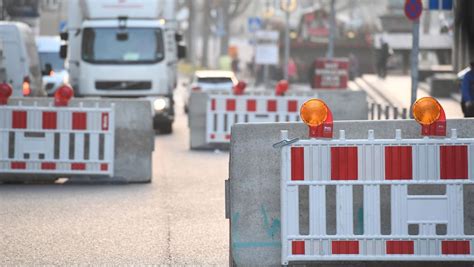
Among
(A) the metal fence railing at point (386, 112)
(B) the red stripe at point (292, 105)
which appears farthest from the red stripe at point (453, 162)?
(A) the metal fence railing at point (386, 112)

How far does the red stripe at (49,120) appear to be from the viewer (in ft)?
58.0

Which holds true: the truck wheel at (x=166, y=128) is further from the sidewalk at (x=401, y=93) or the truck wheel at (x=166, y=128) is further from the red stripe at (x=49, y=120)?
the red stripe at (x=49, y=120)

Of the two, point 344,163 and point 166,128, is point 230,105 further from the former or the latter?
point 344,163

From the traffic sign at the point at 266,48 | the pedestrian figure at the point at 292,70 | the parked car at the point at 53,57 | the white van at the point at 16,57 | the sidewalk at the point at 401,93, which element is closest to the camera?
the white van at the point at 16,57

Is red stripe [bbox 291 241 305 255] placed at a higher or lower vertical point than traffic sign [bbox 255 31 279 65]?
lower

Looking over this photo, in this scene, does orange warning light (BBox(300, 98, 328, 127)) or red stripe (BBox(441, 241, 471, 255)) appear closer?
orange warning light (BBox(300, 98, 328, 127))

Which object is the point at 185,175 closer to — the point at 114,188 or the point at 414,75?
the point at 114,188

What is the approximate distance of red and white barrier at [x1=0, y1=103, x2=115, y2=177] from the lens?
1769 centimetres

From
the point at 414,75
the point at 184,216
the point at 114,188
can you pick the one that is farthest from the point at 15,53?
the point at 184,216

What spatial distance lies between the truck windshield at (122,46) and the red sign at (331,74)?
1456 centimetres

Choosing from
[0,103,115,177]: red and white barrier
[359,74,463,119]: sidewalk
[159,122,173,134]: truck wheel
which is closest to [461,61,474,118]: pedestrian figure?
[0,103,115,177]: red and white barrier

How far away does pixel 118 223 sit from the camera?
44.1 feet

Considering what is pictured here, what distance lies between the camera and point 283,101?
25.5 m

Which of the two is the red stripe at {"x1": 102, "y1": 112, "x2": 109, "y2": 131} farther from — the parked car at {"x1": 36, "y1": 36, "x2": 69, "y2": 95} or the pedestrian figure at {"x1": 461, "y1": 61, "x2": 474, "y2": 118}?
the parked car at {"x1": 36, "y1": 36, "x2": 69, "y2": 95}
